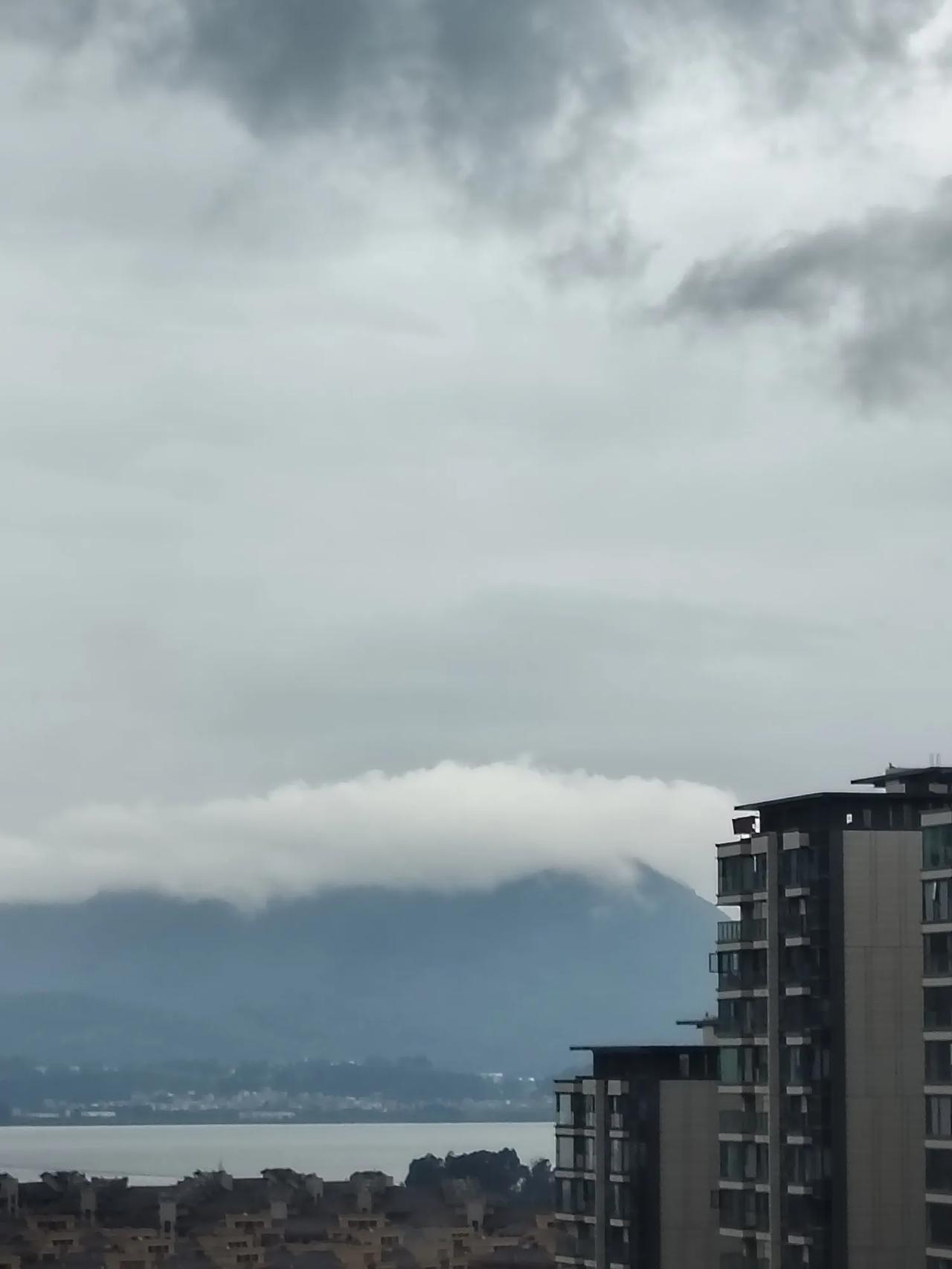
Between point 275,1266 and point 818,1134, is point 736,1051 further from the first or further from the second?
point 275,1266

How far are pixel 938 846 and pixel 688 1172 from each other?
17145 mm

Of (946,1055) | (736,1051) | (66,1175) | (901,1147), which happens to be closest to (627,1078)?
(736,1051)

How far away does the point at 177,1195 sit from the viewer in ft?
479

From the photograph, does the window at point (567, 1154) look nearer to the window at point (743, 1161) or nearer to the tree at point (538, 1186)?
the window at point (743, 1161)

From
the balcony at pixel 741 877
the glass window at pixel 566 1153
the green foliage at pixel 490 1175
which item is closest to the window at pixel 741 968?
the balcony at pixel 741 877

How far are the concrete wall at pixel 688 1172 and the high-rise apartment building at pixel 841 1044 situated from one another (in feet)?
17.3

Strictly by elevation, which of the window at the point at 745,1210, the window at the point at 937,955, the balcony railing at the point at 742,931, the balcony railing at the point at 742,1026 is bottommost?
the window at the point at 745,1210

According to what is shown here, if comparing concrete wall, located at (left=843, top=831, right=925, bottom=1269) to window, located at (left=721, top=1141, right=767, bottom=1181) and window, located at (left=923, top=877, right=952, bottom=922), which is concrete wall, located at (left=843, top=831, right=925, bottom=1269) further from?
window, located at (left=923, top=877, right=952, bottom=922)

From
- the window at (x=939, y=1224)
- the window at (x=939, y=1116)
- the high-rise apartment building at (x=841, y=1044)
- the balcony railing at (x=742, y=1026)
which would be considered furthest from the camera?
the balcony railing at (x=742, y=1026)

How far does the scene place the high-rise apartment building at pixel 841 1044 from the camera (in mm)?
56906

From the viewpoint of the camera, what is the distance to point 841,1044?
57375mm

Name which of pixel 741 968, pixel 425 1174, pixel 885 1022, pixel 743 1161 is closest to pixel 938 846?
pixel 885 1022

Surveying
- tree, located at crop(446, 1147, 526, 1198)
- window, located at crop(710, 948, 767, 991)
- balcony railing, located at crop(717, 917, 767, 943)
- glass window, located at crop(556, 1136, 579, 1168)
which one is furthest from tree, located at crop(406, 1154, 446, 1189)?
window, located at crop(710, 948, 767, 991)

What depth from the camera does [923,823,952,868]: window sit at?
5241cm
